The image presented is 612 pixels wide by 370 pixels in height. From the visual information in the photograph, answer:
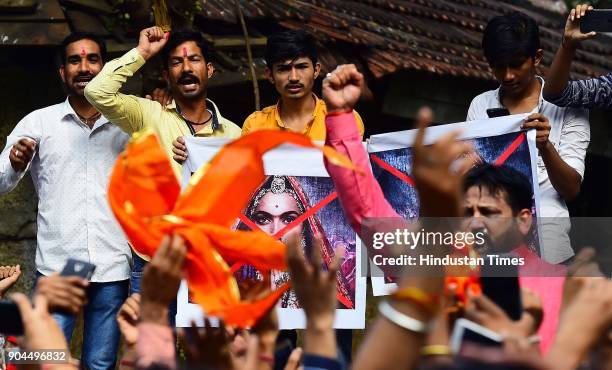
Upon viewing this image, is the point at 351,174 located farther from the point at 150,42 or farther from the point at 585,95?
the point at 150,42

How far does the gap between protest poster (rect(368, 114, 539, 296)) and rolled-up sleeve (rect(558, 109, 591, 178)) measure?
0.93 ft

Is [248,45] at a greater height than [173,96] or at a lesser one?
greater

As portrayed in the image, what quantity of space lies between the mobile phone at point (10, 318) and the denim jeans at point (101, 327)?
8.94 feet

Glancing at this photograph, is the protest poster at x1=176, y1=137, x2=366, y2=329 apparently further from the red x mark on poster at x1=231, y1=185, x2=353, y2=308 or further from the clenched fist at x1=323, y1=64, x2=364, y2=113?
the clenched fist at x1=323, y1=64, x2=364, y2=113

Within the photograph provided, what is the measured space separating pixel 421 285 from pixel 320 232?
3.05m

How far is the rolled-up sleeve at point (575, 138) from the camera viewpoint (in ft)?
19.5

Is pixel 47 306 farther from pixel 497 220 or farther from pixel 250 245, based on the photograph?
pixel 497 220

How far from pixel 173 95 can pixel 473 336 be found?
3814 mm

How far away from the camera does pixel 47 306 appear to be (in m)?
3.60

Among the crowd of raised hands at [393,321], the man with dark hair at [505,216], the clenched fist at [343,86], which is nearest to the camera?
the crowd of raised hands at [393,321]

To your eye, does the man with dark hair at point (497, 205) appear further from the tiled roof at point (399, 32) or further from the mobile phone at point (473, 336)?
the tiled roof at point (399, 32)

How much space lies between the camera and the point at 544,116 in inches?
225

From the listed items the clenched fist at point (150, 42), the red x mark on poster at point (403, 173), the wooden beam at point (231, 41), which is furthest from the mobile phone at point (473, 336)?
the wooden beam at point (231, 41)

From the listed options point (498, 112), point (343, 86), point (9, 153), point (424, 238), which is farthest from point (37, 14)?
point (424, 238)
